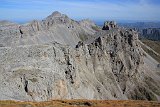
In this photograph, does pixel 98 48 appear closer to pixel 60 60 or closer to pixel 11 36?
pixel 11 36

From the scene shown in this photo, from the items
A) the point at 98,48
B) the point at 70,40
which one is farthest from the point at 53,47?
the point at 70,40

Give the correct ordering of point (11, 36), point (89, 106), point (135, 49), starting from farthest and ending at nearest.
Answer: point (135, 49)
point (11, 36)
point (89, 106)

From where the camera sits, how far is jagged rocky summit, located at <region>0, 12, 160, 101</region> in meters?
54.5

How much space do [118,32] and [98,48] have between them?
68.1 ft

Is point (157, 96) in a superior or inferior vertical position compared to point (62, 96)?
inferior

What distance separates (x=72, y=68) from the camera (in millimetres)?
72938

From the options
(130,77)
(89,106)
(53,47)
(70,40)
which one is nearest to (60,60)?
(53,47)

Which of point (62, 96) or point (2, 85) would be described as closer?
point (2, 85)

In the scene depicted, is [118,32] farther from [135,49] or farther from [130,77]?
[130,77]

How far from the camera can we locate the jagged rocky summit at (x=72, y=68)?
5447 cm

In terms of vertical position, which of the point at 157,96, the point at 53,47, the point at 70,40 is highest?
the point at 53,47

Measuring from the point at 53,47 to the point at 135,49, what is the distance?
2443 inches

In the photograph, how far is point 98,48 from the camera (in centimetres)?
10819

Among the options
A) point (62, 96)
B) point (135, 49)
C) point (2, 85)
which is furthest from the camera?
point (135, 49)
